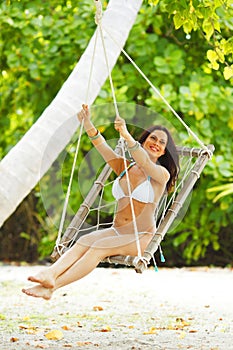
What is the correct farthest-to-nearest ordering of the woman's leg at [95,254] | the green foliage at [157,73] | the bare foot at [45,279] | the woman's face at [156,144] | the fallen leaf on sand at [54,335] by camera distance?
the green foliage at [157,73], the fallen leaf on sand at [54,335], the woman's face at [156,144], the woman's leg at [95,254], the bare foot at [45,279]

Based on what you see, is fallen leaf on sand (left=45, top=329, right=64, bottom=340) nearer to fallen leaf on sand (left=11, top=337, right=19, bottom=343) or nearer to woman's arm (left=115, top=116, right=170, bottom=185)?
fallen leaf on sand (left=11, top=337, right=19, bottom=343)

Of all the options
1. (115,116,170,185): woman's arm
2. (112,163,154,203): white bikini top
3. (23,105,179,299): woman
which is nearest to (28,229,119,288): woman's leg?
(23,105,179,299): woman

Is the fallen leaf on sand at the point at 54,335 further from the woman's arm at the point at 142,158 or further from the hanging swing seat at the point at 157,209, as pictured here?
the woman's arm at the point at 142,158

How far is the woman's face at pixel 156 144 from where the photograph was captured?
3.06 metres

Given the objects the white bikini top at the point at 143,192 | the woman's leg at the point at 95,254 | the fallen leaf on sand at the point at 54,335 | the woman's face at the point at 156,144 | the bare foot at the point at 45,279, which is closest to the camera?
the bare foot at the point at 45,279

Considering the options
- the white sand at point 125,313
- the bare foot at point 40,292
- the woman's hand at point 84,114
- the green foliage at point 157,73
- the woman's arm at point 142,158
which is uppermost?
A: the green foliage at point 157,73

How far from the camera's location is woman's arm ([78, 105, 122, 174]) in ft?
9.70

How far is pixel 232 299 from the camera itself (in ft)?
14.2

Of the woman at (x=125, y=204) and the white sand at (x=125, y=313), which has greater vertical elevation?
the woman at (x=125, y=204)

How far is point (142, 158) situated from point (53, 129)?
2.33ft

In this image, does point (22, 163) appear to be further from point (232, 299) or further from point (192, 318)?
point (232, 299)

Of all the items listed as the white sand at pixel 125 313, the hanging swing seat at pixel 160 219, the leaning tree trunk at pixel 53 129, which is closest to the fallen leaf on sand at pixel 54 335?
the white sand at pixel 125 313

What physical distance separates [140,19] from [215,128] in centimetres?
117

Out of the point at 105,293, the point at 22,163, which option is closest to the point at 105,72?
the point at 22,163
